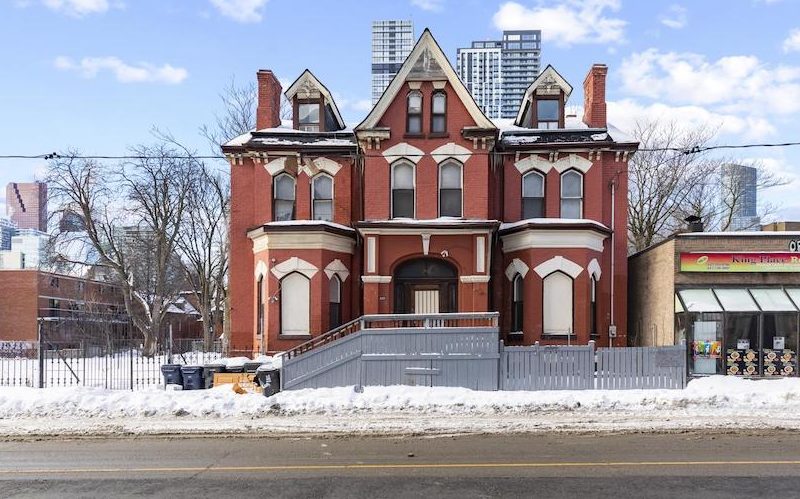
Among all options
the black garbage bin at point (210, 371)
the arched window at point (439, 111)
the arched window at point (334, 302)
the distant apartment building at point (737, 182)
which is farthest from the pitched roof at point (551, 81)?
the distant apartment building at point (737, 182)

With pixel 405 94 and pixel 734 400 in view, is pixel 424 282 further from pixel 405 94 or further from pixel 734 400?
pixel 734 400

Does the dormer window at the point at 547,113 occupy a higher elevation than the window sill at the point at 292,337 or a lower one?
higher

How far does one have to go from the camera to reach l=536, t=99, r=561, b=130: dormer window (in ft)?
75.7

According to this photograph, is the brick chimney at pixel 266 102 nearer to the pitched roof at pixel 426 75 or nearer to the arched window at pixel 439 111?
the pitched roof at pixel 426 75

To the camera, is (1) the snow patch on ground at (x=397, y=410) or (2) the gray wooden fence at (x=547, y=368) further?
(2) the gray wooden fence at (x=547, y=368)

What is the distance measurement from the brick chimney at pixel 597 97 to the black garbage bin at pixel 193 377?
51.3ft

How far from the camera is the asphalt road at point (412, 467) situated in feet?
24.8

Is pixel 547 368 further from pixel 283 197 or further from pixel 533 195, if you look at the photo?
pixel 283 197

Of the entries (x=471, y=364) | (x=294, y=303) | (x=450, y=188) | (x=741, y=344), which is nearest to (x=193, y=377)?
(x=294, y=303)

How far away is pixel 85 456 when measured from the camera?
9812 millimetres

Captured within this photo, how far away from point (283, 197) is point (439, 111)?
20.2 ft

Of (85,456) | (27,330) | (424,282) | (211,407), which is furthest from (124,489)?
(27,330)

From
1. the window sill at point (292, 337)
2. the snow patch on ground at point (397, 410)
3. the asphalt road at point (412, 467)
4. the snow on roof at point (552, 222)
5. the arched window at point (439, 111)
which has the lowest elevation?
the snow patch on ground at point (397, 410)

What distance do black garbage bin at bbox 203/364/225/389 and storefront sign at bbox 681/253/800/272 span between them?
515 inches
